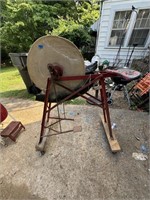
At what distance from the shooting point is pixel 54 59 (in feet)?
5.72

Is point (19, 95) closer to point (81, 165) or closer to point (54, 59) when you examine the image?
point (54, 59)

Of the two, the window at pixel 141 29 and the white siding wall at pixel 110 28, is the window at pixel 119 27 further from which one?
the window at pixel 141 29

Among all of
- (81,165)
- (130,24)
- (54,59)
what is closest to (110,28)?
(130,24)

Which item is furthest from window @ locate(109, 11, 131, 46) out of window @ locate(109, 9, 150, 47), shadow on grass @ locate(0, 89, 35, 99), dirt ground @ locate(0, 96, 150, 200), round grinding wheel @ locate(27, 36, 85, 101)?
round grinding wheel @ locate(27, 36, 85, 101)

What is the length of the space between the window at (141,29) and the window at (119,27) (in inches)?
15.2

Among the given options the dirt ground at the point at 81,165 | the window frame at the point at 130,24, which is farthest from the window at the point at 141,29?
the dirt ground at the point at 81,165

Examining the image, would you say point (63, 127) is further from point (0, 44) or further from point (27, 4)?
point (0, 44)

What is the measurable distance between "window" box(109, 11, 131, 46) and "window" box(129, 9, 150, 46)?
385 millimetres

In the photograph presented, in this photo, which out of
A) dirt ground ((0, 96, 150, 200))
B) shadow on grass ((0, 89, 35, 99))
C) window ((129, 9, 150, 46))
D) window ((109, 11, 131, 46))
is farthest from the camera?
window ((109, 11, 131, 46))

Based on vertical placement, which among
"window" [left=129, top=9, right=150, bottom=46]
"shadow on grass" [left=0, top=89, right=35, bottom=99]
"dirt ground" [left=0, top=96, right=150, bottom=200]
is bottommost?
"shadow on grass" [left=0, top=89, right=35, bottom=99]

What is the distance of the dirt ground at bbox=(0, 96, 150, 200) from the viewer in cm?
160

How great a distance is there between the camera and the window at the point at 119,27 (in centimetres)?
511

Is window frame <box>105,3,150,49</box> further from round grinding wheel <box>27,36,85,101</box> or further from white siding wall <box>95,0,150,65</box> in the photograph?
round grinding wheel <box>27,36,85,101</box>

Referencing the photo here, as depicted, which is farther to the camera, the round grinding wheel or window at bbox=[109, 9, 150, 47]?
window at bbox=[109, 9, 150, 47]
